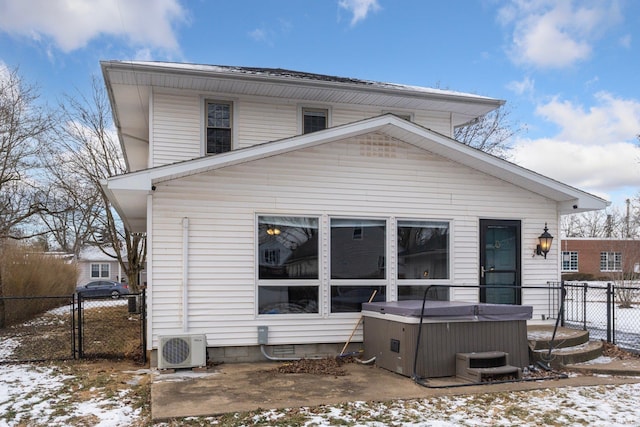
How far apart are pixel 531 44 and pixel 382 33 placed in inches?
175

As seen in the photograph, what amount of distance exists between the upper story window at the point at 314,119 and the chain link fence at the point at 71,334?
4429mm

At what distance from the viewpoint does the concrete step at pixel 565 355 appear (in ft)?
22.8

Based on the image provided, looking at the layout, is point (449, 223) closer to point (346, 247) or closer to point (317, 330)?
point (346, 247)

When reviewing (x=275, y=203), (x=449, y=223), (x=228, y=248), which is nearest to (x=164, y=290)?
(x=228, y=248)

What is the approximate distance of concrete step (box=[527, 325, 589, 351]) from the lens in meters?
7.22

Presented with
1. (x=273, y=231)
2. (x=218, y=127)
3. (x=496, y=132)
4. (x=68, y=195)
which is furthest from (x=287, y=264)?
(x=496, y=132)

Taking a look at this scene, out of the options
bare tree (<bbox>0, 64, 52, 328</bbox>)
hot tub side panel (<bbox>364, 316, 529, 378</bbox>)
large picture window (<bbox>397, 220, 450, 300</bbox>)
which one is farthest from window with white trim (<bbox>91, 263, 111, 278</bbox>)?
hot tub side panel (<bbox>364, 316, 529, 378</bbox>)

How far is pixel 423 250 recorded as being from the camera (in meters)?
8.34

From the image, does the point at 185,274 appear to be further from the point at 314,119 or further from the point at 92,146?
the point at 92,146

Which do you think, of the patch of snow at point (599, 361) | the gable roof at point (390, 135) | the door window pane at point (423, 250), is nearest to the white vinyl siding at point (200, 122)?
the gable roof at point (390, 135)

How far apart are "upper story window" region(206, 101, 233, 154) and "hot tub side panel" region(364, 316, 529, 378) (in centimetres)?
447

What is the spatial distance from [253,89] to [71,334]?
6.70 m

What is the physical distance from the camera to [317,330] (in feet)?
25.3

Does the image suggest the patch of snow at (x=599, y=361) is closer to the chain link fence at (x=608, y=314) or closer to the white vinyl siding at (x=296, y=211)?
the chain link fence at (x=608, y=314)
